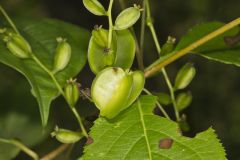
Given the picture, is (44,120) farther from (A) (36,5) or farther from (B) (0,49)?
(A) (36,5)

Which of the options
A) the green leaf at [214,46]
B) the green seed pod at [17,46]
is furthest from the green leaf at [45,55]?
the green leaf at [214,46]

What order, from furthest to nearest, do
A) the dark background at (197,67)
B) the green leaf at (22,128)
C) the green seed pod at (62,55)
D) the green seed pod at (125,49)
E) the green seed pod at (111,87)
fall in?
the dark background at (197,67) < the green leaf at (22,128) < the green seed pod at (62,55) < the green seed pod at (125,49) < the green seed pod at (111,87)

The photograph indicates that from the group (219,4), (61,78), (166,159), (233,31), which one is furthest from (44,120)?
(219,4)

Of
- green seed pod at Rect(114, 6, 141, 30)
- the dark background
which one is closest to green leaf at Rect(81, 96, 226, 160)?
green seed pod at Rect(114, 6, 141, 30)

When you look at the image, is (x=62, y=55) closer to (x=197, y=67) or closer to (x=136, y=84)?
(x=136, y=84)

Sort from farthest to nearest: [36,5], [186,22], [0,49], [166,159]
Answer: [186,22], [36,5], [0,49], [166,159]

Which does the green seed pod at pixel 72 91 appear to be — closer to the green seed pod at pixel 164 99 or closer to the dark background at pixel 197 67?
the green seed pod at pixel 164 99
